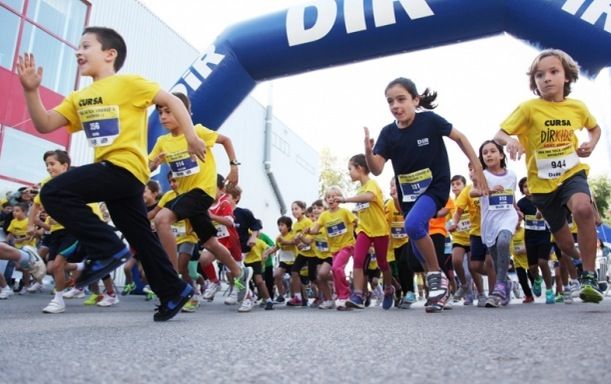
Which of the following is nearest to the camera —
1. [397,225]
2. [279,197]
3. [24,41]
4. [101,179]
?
[101,179]

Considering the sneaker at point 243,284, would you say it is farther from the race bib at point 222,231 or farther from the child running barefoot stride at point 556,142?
the child running barefoot stride at point 556,142

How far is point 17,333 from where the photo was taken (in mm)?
1830

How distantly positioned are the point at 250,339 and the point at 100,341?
1.56 feet

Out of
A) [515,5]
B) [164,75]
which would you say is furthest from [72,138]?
[515,5]

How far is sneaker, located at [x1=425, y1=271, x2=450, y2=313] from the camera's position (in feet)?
10.5

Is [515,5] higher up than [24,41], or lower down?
lower down

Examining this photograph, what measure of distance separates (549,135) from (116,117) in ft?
8.37

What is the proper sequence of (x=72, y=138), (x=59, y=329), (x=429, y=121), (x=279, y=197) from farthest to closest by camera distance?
(x=279, y=197) → (x=72, y=138) → (x=429, y=121) → (x=59, y=329)

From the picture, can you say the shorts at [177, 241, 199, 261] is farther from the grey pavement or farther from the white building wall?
the white building wall

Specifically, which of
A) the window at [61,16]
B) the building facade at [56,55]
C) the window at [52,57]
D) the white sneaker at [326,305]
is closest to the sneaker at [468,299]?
the white sneaker at [326,305]

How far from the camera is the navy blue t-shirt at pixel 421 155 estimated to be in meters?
3.48

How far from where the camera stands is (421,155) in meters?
3.52

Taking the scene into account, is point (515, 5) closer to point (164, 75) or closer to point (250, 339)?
point (250, 339)

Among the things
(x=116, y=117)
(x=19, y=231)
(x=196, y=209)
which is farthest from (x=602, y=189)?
(x=116, y=117)
